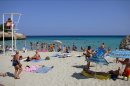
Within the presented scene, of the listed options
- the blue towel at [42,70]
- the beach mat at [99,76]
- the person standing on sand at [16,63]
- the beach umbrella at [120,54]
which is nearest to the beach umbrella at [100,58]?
the beach umbrella at [120,54]

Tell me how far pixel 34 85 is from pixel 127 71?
4212mm

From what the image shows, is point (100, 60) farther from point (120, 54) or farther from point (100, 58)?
point (120, 54)

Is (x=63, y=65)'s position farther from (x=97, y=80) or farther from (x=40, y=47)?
(x=40, y=47)

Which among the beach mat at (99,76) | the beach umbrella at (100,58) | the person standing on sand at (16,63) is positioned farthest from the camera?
the person standing on sand at (16,63)

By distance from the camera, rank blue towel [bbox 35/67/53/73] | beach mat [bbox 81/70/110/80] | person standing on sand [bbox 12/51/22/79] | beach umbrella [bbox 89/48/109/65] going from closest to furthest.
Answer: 1. beach umbrella [bbox 89/48/109/65]
2. beach mat [bbox 81/70/110/80]
3. person standing on sand [bbox 12/51/22/79]
4. blue towel [bbox 35/67/53/73]

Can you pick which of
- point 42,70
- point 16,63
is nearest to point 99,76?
point 42,70

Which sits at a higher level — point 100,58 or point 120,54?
point 120,54

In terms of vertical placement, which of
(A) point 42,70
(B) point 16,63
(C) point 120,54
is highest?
(C) point 120,54

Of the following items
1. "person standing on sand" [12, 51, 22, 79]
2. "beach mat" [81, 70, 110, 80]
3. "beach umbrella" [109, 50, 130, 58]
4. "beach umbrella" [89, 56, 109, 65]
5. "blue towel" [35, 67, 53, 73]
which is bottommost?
"blue towel" [35, 67, 53, 73]

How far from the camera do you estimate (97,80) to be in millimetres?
12047

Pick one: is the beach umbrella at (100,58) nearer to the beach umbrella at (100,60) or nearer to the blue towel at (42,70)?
the beach umbrella at (100,60)

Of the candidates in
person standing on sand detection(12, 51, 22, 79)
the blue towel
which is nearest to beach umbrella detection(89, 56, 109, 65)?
the blue towel

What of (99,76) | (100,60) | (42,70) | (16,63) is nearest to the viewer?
(100,60)

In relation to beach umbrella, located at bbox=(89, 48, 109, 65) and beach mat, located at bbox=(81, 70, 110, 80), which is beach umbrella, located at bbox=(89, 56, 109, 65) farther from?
beach mat, located at bbox=(81, 70, 110, 80)
